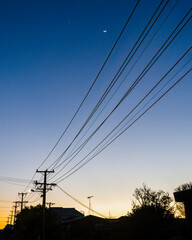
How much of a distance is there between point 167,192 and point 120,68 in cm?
4177

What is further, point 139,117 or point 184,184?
point 184,184

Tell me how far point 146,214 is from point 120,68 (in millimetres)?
30180

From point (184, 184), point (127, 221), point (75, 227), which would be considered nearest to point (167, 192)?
point (184, 184)

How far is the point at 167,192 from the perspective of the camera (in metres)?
42.6

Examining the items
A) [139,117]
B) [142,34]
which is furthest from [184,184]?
[142,34]

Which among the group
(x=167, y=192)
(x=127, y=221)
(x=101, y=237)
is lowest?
(x=101, y=237)

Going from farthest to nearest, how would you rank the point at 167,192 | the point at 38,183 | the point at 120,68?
the point at 167,192 → the point at 38,183 → the point at 120,68

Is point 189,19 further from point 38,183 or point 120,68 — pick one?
point 38,183

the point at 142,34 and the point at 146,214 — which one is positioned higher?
the point at 142,34

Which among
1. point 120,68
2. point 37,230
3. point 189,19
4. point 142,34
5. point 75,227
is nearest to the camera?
point 189,19

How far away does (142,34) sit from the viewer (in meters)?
6.60

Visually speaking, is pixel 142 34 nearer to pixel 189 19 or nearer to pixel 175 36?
pixel 175 36

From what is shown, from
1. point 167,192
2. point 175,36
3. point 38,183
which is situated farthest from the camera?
point 167,192

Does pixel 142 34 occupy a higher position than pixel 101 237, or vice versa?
pixel 142 34
